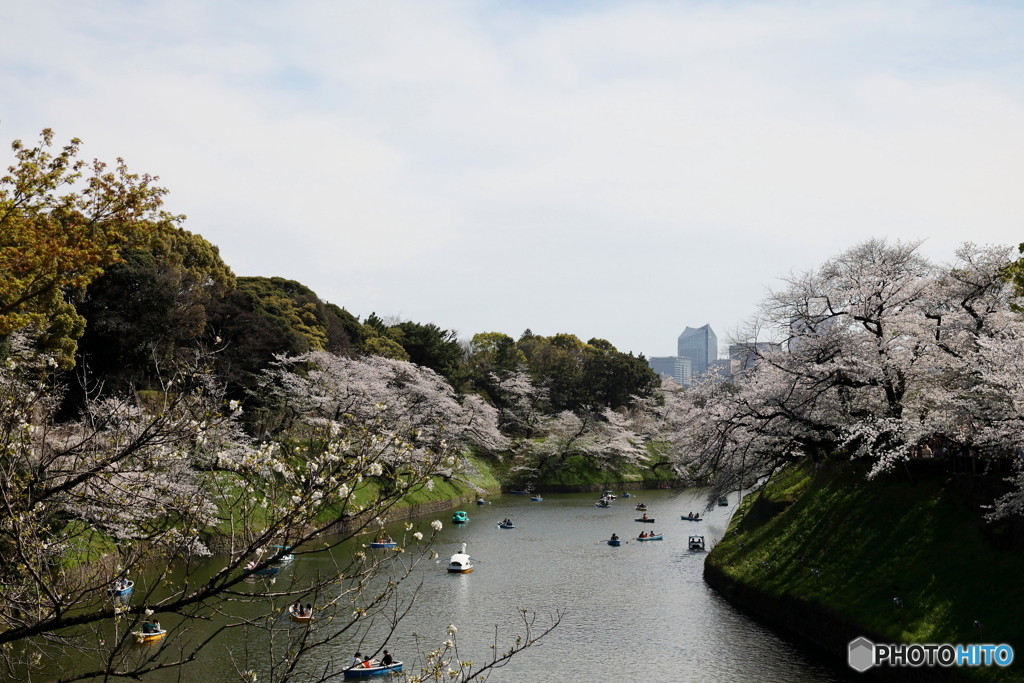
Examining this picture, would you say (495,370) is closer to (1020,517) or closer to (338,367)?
(338,367)

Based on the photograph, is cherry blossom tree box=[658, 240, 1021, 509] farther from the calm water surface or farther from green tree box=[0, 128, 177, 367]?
green tree box=[0, 128, 177, 367]

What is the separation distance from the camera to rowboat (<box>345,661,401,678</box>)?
19.6 meters

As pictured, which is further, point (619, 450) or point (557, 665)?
point (619, 450)

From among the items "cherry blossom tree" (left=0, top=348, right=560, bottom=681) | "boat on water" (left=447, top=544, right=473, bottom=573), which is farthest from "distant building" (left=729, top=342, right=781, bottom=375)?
"cherry blossom tree" (left=0, top=348, right=560, bottom=681)

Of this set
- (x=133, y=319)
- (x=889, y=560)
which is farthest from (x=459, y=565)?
(x=133, y=319)

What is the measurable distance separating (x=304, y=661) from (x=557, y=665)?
6.99 meters

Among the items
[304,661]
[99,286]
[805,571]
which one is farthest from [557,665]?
[99,286]

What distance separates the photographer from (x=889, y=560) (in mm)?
21938

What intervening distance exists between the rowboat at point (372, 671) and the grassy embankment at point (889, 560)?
11908 mm

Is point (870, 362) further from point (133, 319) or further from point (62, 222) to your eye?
point (133, 319)

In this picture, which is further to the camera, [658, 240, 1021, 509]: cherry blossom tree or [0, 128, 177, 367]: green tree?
[658, 240, 1021, 509]: cherry blossom tree

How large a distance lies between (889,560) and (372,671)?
14.5m

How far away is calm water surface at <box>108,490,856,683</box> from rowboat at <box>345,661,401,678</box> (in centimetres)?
131

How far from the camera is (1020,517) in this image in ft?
61.0
